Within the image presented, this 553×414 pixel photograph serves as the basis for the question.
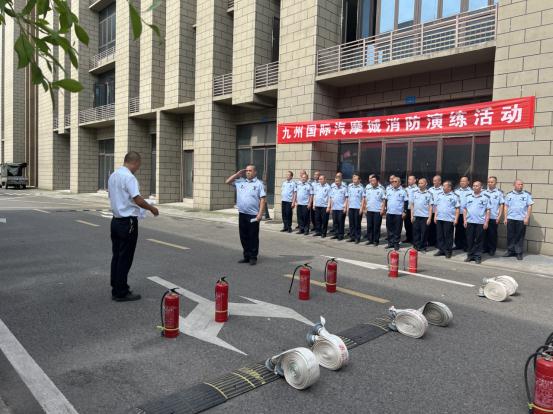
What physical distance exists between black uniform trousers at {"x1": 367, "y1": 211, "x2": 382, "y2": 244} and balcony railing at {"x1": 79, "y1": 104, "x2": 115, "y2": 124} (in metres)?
23.3

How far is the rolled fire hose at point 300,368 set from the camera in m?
3.59

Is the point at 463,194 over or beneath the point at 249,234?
over

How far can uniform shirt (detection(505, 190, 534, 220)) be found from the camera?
10.1 metres

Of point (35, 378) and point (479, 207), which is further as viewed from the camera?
point (479, 207)

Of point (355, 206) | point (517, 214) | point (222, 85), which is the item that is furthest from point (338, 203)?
point (222, 85)

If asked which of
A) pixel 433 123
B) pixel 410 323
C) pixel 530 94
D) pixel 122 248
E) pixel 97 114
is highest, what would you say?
pixel 97 114

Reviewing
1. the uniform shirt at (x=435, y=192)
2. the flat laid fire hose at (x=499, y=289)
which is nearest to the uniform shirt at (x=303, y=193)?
the uniform shirt at (x=435, y=192)

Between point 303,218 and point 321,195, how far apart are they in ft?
3.51

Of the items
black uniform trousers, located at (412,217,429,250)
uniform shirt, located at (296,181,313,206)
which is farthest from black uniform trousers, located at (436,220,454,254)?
uniform shirt, located at (296,181,313,206)

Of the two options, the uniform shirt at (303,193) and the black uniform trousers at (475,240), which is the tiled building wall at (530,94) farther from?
the uniform shirt at (303,193)

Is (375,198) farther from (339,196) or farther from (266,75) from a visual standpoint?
(266,75)

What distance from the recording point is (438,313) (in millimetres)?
5285

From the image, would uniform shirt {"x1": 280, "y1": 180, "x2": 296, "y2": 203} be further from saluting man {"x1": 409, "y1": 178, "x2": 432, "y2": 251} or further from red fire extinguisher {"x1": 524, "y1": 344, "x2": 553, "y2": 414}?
red fire extinguisher {"x1": 524, "y1": 344, "x2": 553, "y2": 414}

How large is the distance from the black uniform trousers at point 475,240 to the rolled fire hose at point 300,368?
302 inches
